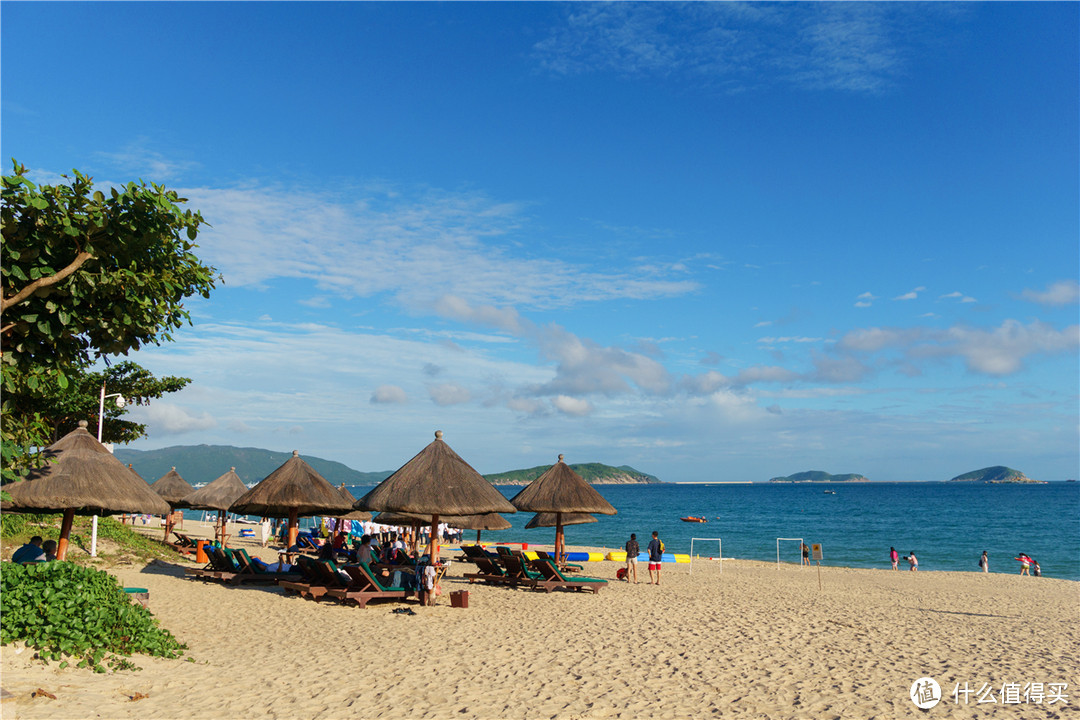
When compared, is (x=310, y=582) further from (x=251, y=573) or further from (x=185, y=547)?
(x=185, y=547)

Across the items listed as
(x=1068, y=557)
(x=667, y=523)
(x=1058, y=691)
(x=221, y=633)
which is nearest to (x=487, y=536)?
(x=667, y=523)

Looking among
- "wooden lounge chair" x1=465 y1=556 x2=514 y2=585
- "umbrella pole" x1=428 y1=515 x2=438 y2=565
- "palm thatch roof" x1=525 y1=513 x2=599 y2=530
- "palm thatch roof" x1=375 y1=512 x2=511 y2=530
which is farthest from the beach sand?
"palm thatch roof" x1=525 y1=513 x2=599 y2=530

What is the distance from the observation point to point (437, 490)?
532 inches

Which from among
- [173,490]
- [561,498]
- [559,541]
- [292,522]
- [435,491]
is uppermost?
[435,491]

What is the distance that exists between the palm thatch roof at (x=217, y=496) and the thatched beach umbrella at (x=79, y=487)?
8.41 meters

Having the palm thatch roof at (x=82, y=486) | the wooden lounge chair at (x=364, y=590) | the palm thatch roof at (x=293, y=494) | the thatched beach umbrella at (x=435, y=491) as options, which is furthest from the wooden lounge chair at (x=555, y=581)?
the palm thatch roof at (x=82, y=486)

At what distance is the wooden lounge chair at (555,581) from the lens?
15.6 metres

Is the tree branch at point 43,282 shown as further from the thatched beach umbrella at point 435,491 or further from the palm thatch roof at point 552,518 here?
the palm thatch roof at point 552,518

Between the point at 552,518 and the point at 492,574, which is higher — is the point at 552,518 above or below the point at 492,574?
above

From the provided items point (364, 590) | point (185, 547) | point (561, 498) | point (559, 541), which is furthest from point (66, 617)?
point (185, 547)

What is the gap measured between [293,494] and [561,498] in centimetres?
637

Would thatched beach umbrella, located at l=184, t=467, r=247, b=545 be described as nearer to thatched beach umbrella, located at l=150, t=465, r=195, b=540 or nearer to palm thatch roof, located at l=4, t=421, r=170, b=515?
thatched beach umbrella, located at l=150, t=465, r=195, b=540

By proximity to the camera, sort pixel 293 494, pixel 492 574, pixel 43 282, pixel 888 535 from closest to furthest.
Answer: pixel 43 282 → pixel 293 494 → pixel 492 574 → pixel 888 535

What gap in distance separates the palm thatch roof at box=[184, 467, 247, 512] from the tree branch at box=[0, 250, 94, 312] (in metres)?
16.2
